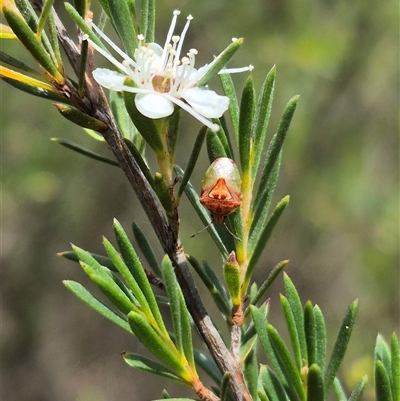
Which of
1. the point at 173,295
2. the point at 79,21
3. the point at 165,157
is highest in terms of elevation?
the point at 79,21

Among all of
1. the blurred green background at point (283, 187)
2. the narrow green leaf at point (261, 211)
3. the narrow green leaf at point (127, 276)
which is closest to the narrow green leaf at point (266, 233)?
the narrow green leaf at point (261, 211)

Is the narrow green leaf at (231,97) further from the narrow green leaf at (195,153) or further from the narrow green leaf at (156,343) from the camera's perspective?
the narrow green leaf at (156,343)

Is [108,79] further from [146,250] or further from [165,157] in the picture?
[146,250]

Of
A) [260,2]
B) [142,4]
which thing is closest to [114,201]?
[260,2]

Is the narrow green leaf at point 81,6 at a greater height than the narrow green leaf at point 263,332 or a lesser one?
greater

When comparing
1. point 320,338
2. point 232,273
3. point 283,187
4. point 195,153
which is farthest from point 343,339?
point 283,187

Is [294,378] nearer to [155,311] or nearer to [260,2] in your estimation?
[155,311]
